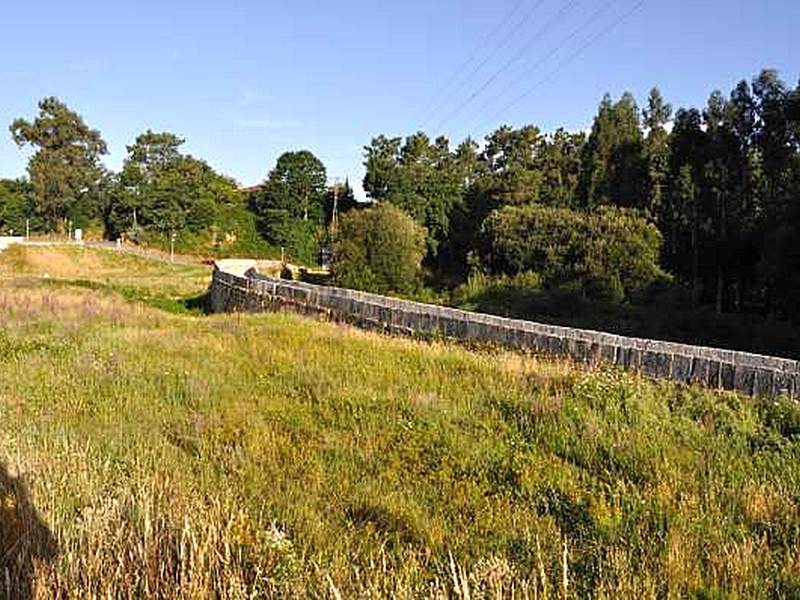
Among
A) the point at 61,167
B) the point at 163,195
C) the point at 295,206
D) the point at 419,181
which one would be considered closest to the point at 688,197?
the point at 419,181

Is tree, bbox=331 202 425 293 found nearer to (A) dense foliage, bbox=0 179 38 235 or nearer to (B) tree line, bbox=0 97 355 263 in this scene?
(B) tree line, bbox=0 97 355 263

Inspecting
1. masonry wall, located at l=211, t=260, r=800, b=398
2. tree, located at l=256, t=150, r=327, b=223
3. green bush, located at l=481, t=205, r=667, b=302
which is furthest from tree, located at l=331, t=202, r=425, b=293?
tree, located at l=256, t=150, r=327, b=223

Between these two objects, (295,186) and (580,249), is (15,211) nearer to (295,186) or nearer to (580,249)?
(295,186)

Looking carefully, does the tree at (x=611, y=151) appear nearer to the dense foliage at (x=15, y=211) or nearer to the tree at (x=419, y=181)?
the tree at (x=419, y=181)

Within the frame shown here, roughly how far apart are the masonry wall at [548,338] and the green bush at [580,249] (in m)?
19.9

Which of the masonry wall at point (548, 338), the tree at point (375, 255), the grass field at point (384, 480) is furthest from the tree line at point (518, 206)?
the grass field at point (384, 480)

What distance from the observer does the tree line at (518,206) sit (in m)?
37.6

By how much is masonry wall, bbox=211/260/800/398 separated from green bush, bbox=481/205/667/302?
1993 cm

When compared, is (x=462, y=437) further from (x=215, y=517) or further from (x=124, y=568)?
(x=124, y=568)

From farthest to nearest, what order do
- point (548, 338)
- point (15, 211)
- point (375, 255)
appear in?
1. point (15, 211)
2. point (375, 255)
3. point (548, 338)

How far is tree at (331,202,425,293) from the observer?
3959cm

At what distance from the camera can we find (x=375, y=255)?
131 feet

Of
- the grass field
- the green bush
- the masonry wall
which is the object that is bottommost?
the grass field

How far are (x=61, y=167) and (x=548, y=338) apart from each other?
69200 millimetres
